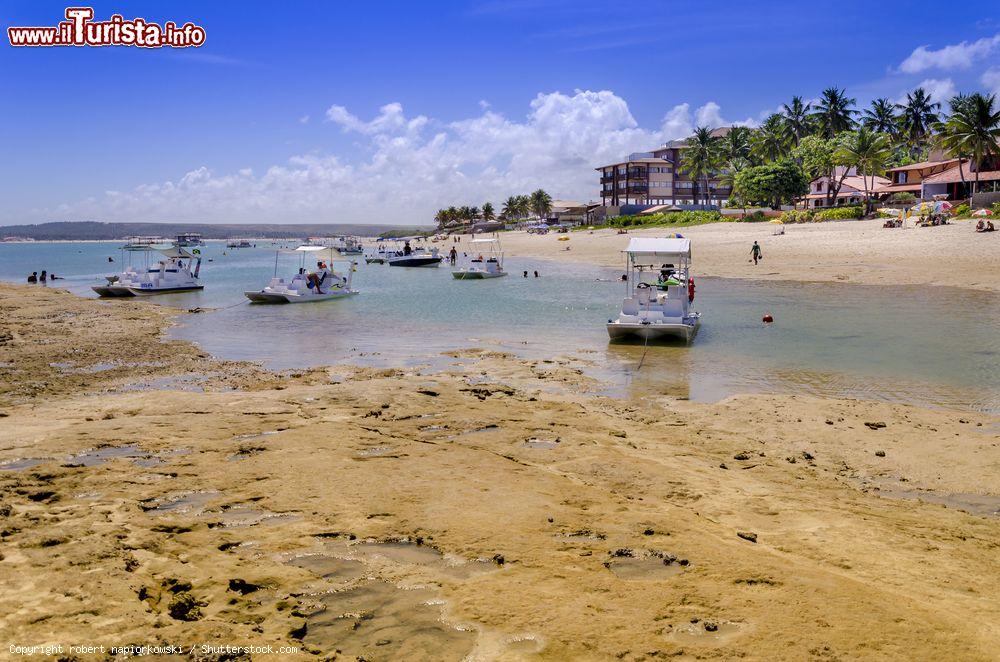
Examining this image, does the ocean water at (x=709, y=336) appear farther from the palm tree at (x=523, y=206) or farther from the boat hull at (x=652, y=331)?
the palm tree at (x=523, y=206)

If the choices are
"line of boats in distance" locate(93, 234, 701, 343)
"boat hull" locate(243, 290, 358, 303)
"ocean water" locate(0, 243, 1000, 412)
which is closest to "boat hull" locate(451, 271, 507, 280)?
"line of boats in distance" locate(93, 234, 701, 343)

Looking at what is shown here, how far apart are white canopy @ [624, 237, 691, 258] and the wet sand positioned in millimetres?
8929

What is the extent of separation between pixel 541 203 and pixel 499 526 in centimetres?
15961

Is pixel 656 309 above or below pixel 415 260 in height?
below

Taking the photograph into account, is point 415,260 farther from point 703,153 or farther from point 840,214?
point 703,153

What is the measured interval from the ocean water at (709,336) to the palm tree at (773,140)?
60.7 m

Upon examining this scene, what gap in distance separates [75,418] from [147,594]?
723 centimetres

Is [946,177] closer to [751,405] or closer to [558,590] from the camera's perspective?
[751,405]

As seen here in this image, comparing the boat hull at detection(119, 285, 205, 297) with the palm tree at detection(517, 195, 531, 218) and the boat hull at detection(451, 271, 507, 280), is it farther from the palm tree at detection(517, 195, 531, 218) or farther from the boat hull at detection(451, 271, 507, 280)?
the palm tree at detection(517, 195, 531, 218)

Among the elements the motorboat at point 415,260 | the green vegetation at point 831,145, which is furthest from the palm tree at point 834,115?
the motorboat at point 415,260

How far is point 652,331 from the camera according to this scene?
19734 millimetres

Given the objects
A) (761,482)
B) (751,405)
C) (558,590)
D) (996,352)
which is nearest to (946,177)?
(996,352)

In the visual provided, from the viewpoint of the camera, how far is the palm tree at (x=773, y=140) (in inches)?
3580

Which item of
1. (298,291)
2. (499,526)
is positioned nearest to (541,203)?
(298,291)
